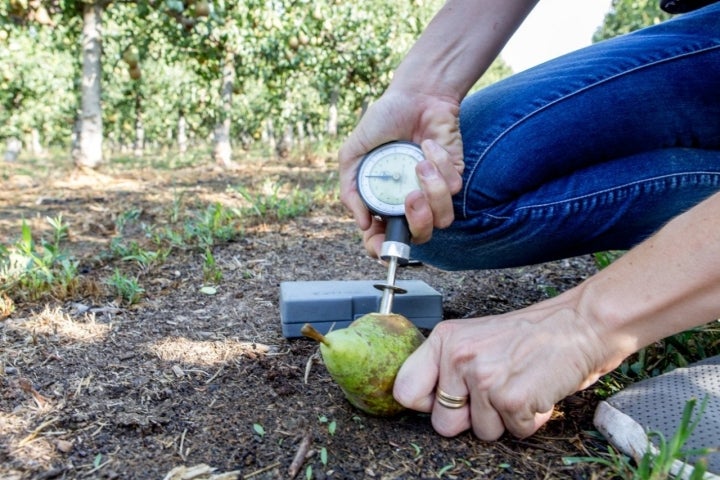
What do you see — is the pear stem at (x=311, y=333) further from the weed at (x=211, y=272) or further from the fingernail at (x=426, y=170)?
the weed at (x=211, y=272)

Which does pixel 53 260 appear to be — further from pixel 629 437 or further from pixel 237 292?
pixel 629 437

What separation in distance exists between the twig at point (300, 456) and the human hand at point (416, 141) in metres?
0.68

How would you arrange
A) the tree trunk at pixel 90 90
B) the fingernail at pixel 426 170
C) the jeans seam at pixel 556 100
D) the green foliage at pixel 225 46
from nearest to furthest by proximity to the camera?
the fingernail at pixel 426 170, the jeans seam at pixel 556 100, the tree trunk at pixel 90 90, the green foliage at pixel 225 46

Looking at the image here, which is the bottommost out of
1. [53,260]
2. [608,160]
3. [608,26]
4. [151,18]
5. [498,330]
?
[53,260]

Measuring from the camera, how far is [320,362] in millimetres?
1886

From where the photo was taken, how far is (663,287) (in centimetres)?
119

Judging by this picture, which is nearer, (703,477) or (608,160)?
(703,477)

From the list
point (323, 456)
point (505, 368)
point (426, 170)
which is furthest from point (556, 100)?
point (323, 456)

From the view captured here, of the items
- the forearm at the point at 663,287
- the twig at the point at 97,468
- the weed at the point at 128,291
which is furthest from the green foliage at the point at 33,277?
the forearm at the point at 663,287

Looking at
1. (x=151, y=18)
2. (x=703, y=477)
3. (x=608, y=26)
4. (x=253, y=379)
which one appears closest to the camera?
(x=703, y=477)

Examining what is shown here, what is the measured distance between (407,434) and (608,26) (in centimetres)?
2627

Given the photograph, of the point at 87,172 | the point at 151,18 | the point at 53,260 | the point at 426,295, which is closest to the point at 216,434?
the point at 426,295

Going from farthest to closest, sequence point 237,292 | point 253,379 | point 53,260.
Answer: point 53,260
point 237,292
point 253,379

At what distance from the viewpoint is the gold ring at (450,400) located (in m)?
1.38
